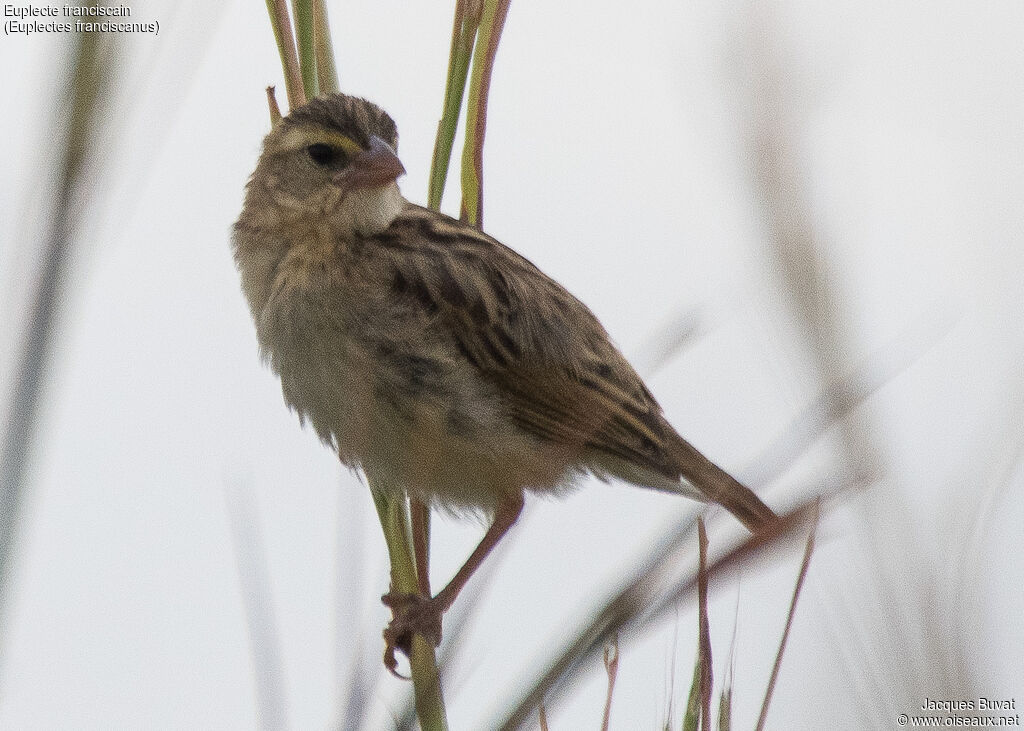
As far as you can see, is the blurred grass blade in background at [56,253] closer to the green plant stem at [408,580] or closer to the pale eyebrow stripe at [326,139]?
the green plant stem at [408,580]

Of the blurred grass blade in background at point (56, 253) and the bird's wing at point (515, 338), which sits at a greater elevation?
the bird's wing at point (515, 338)

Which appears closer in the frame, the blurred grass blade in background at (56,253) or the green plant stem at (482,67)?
the blurred grass blade in background at (56,253)

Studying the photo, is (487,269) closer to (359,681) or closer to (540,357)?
(540,357)

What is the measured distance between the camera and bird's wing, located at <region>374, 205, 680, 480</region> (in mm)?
2936

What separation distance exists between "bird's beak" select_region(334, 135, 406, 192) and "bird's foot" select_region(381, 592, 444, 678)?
3.79 feet

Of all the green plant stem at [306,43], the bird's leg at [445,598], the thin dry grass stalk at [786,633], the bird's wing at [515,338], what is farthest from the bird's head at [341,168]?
the thin dry grass stalk at [786,633]

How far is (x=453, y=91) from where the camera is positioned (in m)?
1.95

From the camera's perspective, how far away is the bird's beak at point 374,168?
10.0 ft

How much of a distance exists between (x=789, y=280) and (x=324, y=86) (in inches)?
52.0

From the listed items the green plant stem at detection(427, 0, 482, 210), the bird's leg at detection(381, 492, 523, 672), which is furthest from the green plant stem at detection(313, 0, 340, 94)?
the bird's leg at detection(381, 492, 523, 672)

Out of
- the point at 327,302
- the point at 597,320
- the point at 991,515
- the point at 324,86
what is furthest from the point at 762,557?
the point at 597,320

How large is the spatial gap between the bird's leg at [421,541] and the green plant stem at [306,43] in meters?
0.82

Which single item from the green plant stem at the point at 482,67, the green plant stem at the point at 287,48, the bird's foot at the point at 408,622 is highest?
the green plant stem at the point at 287,48

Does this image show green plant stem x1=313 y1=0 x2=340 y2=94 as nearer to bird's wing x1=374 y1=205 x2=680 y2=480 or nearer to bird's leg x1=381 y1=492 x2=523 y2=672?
bird's wing x1=374 y1=205 x2=680 y2=480
